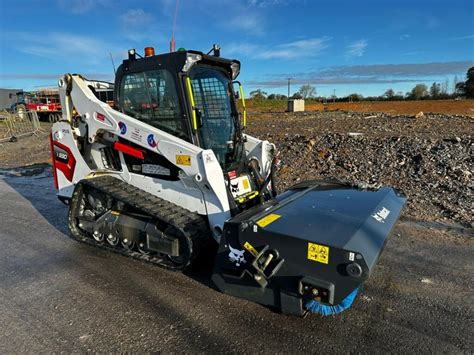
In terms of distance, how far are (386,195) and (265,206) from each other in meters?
1.41

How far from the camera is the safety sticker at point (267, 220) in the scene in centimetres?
299

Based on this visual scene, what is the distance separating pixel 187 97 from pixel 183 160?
0.70 metres

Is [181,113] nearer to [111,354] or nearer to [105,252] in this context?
[105,252]

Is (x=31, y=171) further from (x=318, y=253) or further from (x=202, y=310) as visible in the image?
(x=318, y=253)

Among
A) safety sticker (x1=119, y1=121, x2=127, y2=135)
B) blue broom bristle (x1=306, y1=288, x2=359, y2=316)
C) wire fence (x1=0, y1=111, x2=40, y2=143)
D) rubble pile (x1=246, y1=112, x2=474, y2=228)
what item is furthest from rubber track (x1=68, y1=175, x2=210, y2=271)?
wire fence (x1=0, y1=111, x2=40, y2=143)

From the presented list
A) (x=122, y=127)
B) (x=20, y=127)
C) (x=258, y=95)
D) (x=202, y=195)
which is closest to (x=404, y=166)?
(x=202, y=195)

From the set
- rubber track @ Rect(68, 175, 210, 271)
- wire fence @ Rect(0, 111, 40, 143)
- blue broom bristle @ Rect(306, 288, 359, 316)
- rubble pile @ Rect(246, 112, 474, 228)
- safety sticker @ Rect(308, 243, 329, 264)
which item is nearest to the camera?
safety sticker @ Rect(308, 243, 329, 264)

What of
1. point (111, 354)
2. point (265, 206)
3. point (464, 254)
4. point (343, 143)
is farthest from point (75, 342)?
point (343, 143)

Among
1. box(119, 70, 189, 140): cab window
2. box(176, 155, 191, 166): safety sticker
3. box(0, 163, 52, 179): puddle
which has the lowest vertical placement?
box(0, 163, 52, 179): puddle

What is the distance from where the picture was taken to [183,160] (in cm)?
369

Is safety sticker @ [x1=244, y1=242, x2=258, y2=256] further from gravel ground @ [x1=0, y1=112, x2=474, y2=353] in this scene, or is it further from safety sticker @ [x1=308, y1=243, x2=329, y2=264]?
gravel ground @ [x1=0, y1=112, x2=474, y2=353]

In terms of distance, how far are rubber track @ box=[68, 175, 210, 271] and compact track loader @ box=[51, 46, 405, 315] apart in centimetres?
1

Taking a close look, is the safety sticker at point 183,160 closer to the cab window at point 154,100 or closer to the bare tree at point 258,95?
the cab window at point 154,100

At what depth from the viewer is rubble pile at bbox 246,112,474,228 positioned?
19.0ft
